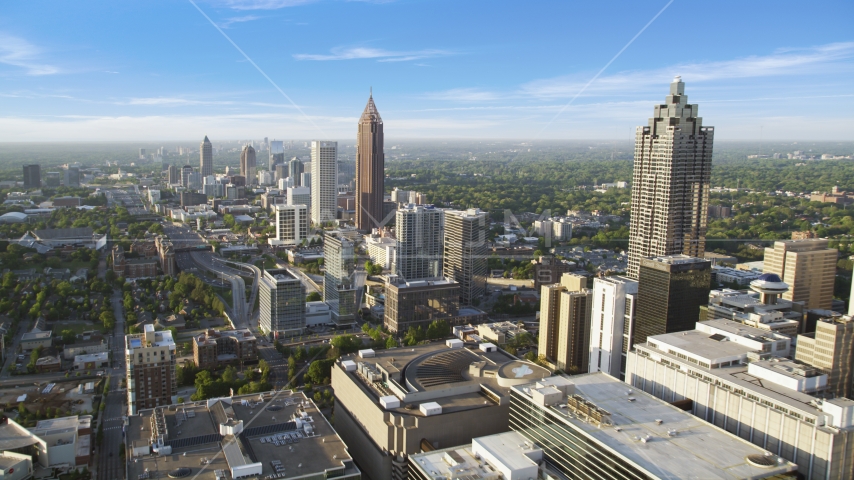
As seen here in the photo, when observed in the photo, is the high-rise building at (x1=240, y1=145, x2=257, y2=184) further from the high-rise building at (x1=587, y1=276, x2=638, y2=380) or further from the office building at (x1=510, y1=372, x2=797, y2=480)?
the office building at (x1=510, y1=372, x2=797, y2=480)

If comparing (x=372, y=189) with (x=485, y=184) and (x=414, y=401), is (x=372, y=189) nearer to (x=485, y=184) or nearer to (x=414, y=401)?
(x=485, y=184)

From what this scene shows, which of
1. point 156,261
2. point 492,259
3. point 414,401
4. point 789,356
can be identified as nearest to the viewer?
point 414,401

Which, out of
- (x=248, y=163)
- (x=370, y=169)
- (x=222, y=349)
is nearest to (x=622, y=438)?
(x=222, y=349)

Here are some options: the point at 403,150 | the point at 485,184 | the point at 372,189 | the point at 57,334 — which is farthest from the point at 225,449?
the point at 403,150

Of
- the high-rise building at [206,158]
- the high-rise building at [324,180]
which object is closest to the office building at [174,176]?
the high-rise building at [206,158]

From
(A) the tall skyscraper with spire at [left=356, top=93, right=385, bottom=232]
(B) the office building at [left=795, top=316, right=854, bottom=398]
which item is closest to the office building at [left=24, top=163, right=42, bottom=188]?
(A) the tall skyscraper with spire at [left=356, top=93, right=385, bottom=232]

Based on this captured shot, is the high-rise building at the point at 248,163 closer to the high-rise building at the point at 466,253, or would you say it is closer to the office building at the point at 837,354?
the high-rise building at the point at 466,253

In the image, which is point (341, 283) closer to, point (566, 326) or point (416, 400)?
point (566, 326)
